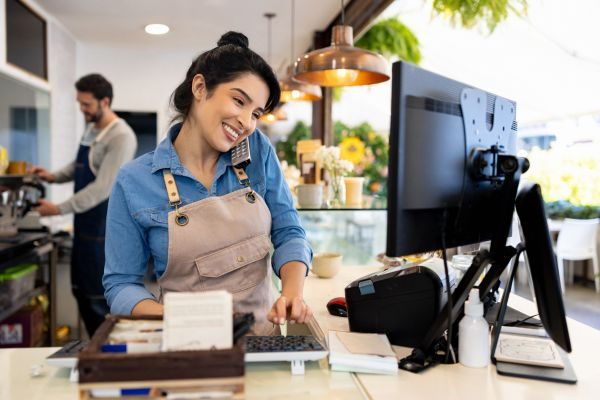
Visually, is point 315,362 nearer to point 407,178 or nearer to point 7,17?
point 407,178

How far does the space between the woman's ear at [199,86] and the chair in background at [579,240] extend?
4.40 meters

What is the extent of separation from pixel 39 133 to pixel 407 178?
189 inches

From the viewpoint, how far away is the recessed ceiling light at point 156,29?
217 inches

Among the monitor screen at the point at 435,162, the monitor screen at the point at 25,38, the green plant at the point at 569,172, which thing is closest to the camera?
the monitor screen at the point at 435,162

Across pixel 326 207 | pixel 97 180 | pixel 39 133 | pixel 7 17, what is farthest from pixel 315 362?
pixel 39 133

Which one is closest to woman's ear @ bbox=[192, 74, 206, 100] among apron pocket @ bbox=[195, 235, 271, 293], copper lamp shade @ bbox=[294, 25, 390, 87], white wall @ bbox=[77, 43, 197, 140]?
apron pocket @ bbox=[195, 235, 271, 293]

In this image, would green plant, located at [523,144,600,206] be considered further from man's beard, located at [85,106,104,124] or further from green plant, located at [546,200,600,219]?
man's beard, located at [85,106,104,124]

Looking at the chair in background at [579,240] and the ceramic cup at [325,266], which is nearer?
the ceramic cup at [325,266]

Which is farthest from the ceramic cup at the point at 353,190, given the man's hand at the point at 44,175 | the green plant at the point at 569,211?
the green plant at the point at 569,211

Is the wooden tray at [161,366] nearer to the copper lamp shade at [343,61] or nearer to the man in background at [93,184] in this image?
the copper lamp shade at [343,61]

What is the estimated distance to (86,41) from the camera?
6.30m

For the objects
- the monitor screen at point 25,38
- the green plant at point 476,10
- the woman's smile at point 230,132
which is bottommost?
the woman's smile at point 230,132

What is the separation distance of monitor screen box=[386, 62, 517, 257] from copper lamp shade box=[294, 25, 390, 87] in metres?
1.12

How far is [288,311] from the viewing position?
48.8 inches
